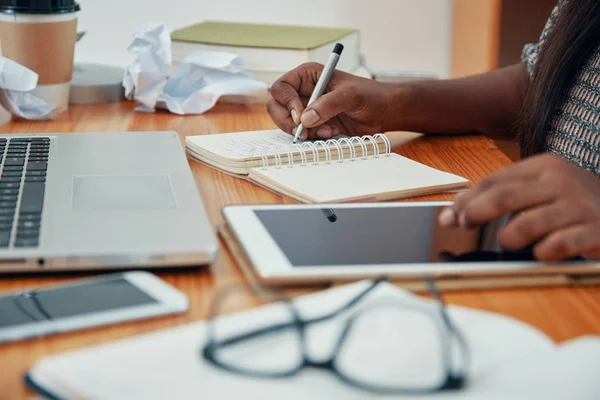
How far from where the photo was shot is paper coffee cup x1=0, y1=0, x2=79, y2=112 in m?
1.10

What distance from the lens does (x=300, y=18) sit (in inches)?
82.3

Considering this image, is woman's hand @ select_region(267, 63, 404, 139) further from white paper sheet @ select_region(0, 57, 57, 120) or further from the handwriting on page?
white paper sheet @ select_region(0, 57, 57, 120)

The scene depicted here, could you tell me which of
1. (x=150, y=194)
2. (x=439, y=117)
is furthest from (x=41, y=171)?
(x=439, y=117)

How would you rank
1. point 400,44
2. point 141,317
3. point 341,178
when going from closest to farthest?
point 141,317 < point 341,178 < point 400,44

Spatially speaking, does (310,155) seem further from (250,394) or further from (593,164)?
(250,394)

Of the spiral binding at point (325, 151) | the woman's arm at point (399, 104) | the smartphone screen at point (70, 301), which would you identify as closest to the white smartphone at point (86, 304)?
the smartphone screen at point (70, 301)

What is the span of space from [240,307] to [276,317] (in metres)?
0.08

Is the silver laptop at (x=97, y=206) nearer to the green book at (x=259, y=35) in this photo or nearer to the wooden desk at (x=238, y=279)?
the wooden desk at (x=238, y=279)

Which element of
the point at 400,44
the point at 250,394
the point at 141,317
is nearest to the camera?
the point at 250,394

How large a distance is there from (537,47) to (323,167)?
47 cm

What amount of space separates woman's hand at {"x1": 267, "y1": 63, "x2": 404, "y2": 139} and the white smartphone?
0.46 meters

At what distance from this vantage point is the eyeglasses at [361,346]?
0.41 meters

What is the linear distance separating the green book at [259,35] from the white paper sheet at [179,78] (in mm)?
56

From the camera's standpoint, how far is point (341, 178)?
2.76 ft
